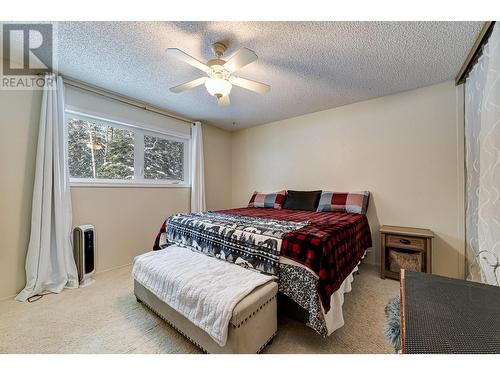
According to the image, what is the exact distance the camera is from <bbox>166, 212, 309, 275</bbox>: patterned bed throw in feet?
4.91

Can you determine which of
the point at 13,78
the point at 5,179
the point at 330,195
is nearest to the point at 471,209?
the point at 330,195

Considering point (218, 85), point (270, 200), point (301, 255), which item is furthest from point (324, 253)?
point (270, 200)

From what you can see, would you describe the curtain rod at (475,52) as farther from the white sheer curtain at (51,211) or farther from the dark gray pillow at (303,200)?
the white sheer curtain at (51,211)

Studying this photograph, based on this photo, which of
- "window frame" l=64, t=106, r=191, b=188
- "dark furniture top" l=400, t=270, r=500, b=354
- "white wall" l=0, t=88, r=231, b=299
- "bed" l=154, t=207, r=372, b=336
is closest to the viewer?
"dark furniture top" l=400, t=270, r=500, b=354

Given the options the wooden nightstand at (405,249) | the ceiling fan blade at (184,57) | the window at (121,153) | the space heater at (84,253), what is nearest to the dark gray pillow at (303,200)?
the wooden nightstand at (405,249)

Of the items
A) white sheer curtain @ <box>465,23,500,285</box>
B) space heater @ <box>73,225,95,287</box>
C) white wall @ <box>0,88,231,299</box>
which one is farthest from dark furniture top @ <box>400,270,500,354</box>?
white wall @ <box>0,88,231,299</box>

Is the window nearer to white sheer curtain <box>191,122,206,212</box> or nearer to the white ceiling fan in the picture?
white sheer curtain <box>191,122,206,212</box>

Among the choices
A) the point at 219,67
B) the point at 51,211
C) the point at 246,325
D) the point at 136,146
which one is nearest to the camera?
the point at 246,325

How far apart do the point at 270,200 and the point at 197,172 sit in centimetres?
134

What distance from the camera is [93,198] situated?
2.42m

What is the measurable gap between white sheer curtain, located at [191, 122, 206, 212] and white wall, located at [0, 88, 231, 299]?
→ 0.46 ft

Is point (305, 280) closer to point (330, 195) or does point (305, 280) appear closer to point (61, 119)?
point (330, 195)

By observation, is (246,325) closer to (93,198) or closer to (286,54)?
(286,54)

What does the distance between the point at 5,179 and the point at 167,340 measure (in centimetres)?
210
